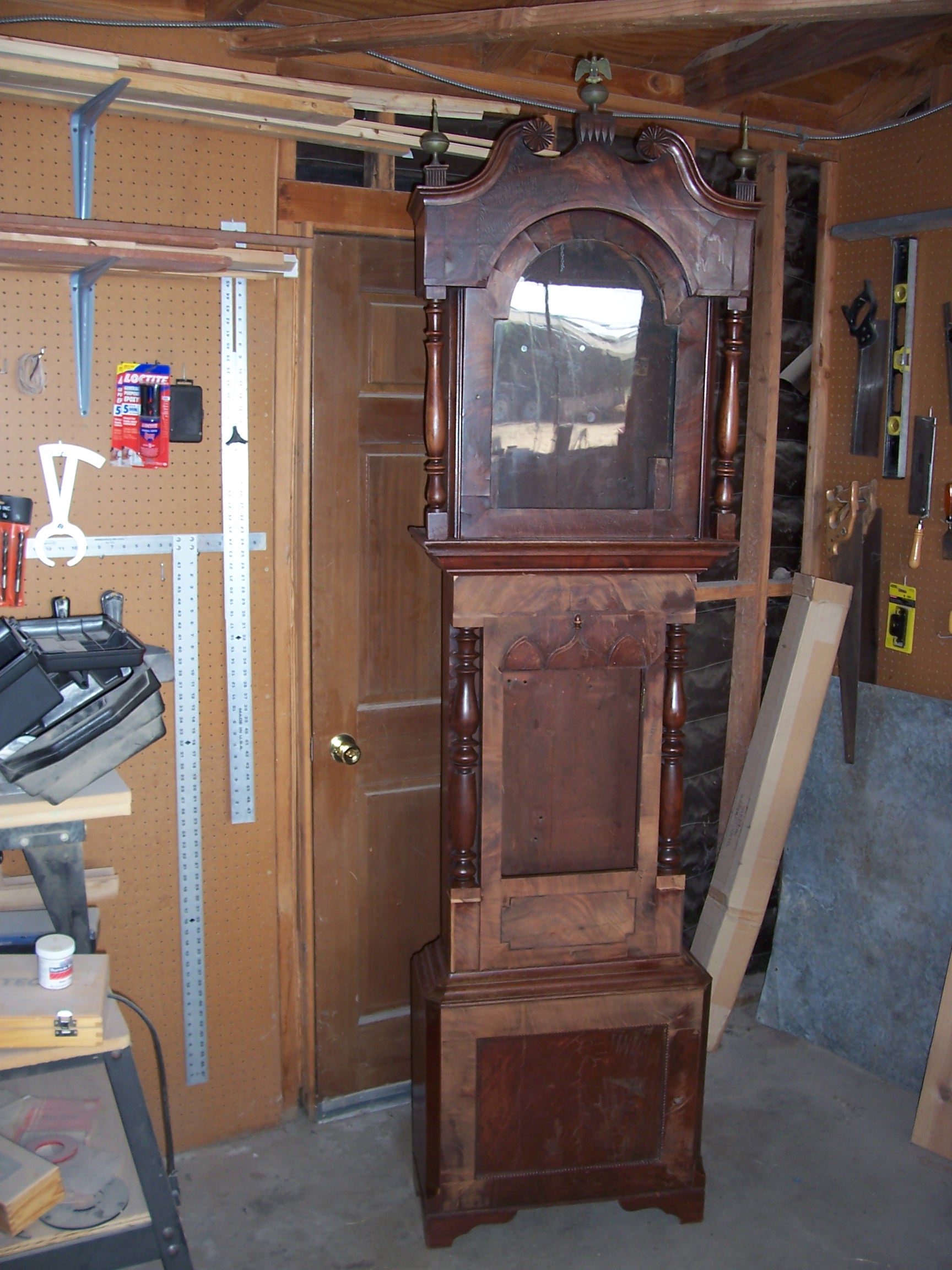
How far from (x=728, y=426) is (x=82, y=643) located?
4.15ft

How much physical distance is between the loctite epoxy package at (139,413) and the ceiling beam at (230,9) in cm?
65

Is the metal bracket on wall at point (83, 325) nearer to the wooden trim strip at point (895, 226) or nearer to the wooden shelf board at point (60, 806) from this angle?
the wooden shelf board at point (60, 806)

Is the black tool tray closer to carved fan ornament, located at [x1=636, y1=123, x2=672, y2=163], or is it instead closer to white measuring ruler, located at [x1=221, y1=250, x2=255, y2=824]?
white measuring ruler, located at [x1=221, y1=250, x2=255, y2=824]

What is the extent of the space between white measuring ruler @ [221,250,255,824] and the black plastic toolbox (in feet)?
2.09

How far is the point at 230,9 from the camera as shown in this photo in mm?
1862

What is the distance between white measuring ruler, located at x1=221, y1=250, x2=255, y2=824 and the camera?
2.09m

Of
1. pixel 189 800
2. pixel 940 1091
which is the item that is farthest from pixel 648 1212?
pixel 189 800

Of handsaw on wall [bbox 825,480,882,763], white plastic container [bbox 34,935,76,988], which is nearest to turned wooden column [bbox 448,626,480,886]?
white plastic container [bbox 34,935,76,988]

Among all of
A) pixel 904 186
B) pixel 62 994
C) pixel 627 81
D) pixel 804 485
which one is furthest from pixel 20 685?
pixel 904 186

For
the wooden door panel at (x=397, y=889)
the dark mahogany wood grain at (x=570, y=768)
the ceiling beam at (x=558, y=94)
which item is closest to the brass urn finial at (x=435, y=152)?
the ceiling beam at (x=558, y=94)

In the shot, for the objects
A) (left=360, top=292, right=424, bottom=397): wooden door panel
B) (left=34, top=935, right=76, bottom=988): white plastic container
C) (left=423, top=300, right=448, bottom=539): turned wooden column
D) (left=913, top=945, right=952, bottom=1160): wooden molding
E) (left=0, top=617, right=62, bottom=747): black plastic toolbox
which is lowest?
(left=913, top=945, right=952, bottom=1160): wooden molding

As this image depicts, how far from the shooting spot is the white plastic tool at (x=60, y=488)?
196cm

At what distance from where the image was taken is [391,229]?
7.13 feet

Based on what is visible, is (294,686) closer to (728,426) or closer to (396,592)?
(396,592)
